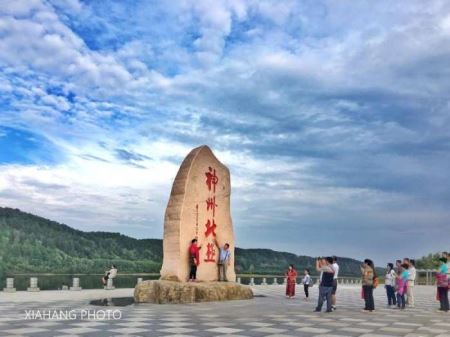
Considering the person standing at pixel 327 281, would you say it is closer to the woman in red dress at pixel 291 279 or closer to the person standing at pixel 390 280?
the person standing at pixel 390 280

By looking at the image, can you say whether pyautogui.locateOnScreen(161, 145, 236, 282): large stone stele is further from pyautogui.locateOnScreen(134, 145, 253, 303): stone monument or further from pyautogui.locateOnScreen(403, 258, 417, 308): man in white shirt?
pyautogui.locateOnScreen(403, 258, 417, 308): man in white shirt

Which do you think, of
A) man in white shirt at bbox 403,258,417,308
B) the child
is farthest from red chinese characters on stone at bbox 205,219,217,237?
man in white shirt at bbox 403,258,417,308

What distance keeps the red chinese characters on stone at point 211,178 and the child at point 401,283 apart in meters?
6.70

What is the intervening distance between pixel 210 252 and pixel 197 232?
1.07m

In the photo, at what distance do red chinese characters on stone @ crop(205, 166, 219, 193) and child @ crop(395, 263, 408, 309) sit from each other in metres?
6.70

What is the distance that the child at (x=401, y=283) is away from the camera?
14.3 metres

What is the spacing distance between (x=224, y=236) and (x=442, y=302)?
745 centimetres

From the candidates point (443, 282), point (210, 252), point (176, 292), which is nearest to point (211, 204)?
point (210, 252)

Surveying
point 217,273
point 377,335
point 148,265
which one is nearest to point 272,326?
point 377,335

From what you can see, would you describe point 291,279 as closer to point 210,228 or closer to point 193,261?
point 210,228

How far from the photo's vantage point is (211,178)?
17109 mm

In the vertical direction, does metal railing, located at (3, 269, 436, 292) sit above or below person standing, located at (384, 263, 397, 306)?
below

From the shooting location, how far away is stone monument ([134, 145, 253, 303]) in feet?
47.8

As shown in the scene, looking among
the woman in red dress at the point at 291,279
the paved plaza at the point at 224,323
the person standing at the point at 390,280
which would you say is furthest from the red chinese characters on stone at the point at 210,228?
the person standing at the point at 390,280
